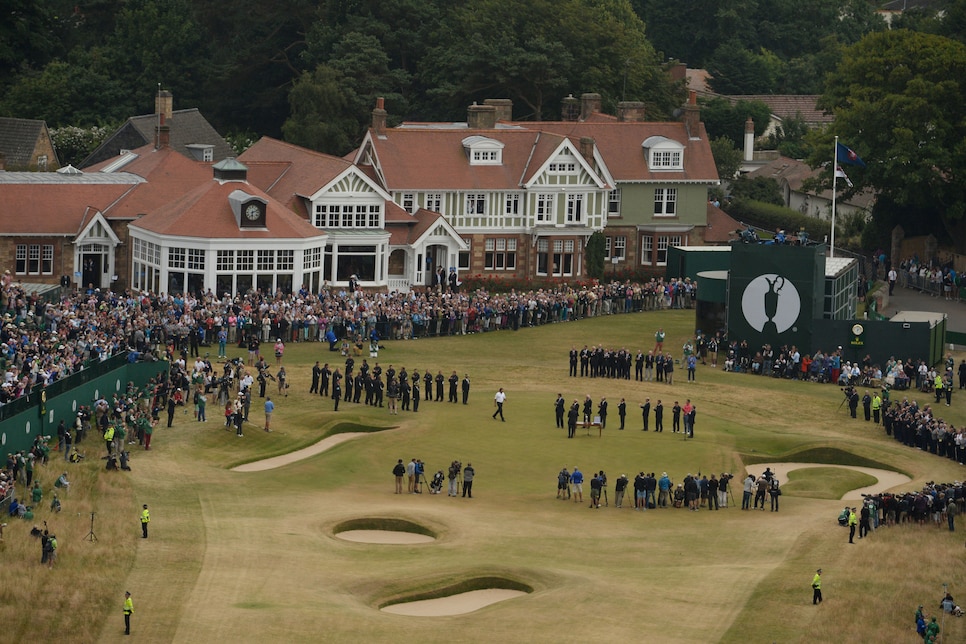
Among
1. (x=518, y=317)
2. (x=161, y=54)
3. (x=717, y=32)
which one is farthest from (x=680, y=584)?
(x=717, y=32)

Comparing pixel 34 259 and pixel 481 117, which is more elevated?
pixel 481 117

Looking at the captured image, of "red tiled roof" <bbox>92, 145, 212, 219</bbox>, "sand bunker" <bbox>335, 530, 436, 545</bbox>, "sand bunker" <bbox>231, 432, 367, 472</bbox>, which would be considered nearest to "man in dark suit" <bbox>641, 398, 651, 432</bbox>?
"sand bunker" <bbox>231, 432, 367, 472</bbox>

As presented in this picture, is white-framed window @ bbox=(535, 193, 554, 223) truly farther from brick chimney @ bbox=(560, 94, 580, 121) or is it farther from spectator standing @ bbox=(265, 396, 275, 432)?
spectator standing @ bbox=(265, 396, 275, 432)

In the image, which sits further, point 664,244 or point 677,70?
point 677,70

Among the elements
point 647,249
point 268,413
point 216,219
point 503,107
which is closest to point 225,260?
point 216,219

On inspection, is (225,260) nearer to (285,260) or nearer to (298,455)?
(285,260)

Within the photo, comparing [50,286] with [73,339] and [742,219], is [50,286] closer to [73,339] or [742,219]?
[73,339]

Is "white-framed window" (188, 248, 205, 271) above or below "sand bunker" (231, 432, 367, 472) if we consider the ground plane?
above
